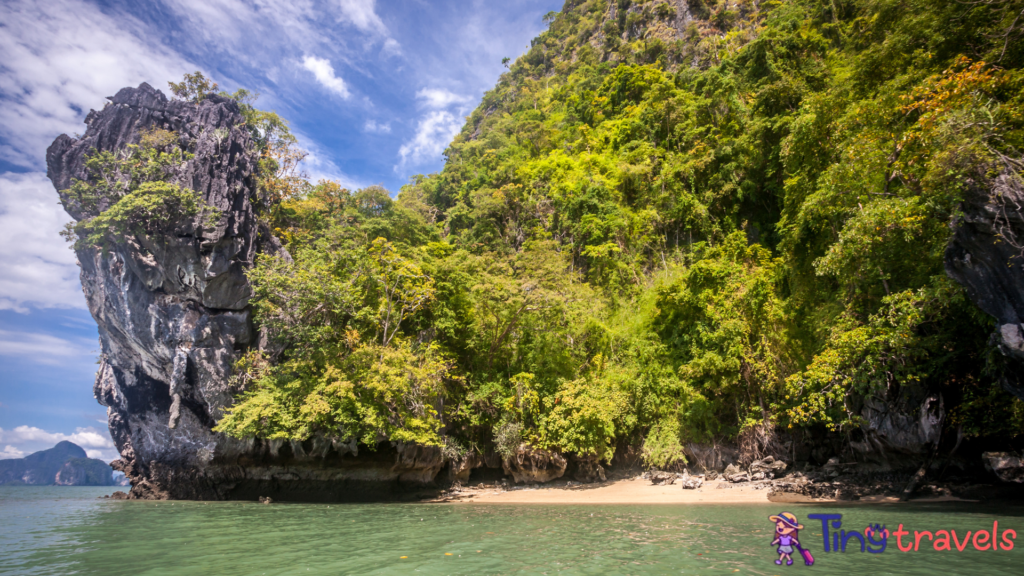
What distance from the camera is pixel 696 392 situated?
19359 millimetres

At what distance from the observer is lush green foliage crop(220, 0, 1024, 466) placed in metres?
11.3

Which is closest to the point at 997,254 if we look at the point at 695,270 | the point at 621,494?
the point at 695,270

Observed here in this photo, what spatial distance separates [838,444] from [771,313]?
5.62 metres

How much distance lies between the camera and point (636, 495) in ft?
58.7

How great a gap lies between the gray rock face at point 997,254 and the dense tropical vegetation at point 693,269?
49 centimetres

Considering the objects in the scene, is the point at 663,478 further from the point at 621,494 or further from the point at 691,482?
the point at 621,494

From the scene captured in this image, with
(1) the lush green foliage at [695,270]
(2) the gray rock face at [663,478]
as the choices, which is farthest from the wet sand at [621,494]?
(1) the lush green foliage at [695,270]

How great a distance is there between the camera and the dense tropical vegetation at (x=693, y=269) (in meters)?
11.3

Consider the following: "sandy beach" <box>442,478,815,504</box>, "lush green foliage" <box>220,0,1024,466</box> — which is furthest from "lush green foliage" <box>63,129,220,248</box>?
"sandy beach" <box>442,478,815,504</box>

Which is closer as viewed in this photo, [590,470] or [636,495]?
[636,495]

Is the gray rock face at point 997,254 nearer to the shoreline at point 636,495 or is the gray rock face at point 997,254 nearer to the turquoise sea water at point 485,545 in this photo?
the turquoise sea water at point 485,545

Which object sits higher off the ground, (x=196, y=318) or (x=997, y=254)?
(x=196, y=318)

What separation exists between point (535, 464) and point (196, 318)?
61.2 feet

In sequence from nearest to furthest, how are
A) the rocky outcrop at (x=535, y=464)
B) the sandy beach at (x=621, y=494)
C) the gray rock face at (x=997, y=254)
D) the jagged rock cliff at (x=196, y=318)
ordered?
the gray rock face at (x=997, y=254), the sandy beach at (x=621, y=494), the jagged rock cliff at (x=196, y=318), the rocky outcrop at (x=535, y=464)
